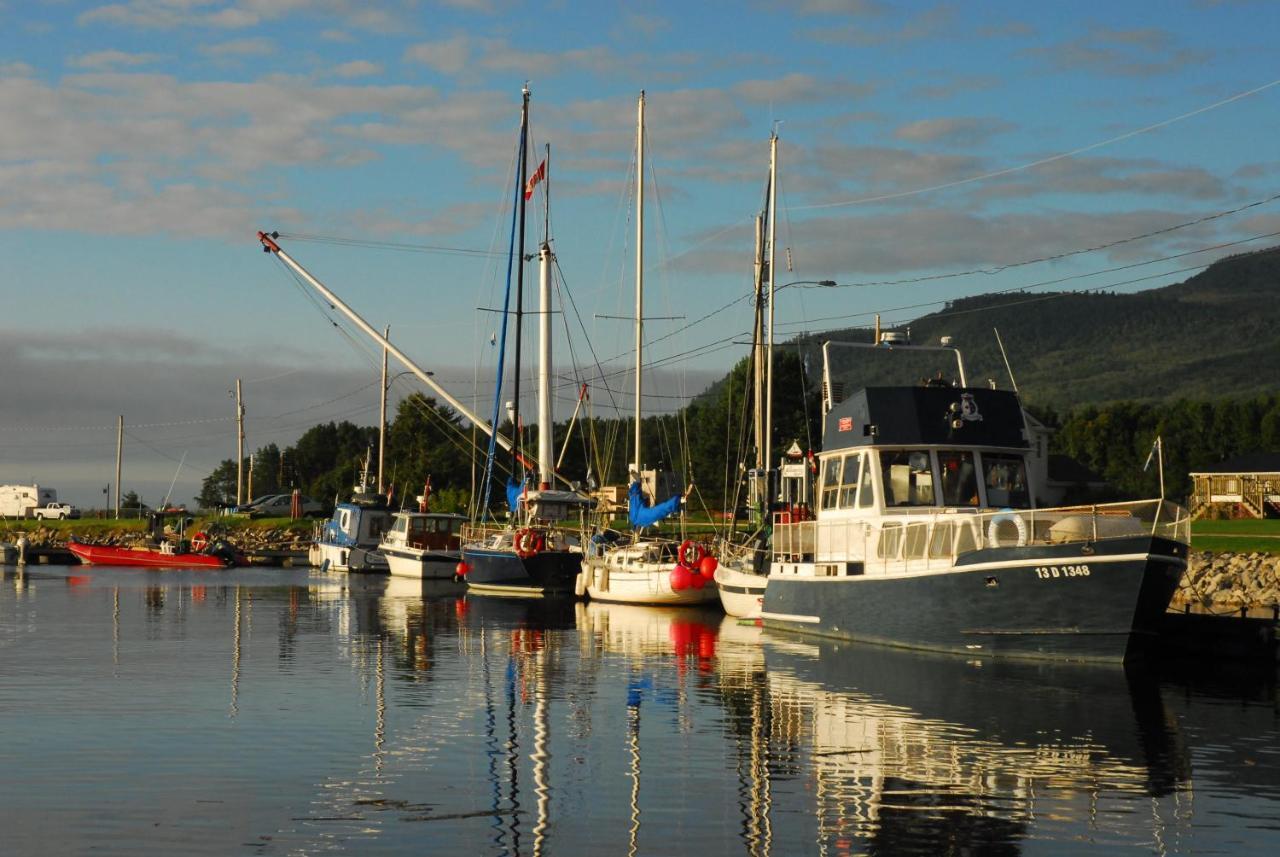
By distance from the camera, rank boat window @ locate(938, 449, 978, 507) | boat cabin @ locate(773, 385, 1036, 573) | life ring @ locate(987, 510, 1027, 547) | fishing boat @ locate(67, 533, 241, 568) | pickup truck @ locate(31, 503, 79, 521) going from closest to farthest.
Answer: life ring @ locate(987, 510, 1027, 547) < boat cabin @ locate(773, 385, 1036, 573) < boat window @ locate(938, 449, 978, 507) < fishing boat @ locate(67, 533, 241, 568) < pickup truck @ locate(31, 503, 79, 521)

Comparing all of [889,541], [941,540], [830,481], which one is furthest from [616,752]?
[830,481]

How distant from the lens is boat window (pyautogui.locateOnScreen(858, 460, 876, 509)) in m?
36.3

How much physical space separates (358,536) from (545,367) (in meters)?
29.1

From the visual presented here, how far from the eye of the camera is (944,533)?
32.7m

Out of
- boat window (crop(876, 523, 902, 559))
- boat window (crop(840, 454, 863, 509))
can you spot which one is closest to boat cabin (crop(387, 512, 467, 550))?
boat window (crop(840, 454, 863, 509))

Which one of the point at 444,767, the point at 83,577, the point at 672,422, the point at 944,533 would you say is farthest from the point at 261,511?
the point at 444,767

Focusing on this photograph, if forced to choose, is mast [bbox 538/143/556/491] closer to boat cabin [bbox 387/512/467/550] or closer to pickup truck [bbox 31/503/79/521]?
boat cabin [bbox 387/512/467/550]

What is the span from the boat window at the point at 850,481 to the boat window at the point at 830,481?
13.1 inches

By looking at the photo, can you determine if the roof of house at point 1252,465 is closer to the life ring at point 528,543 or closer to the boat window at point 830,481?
the life ring at point 528,543

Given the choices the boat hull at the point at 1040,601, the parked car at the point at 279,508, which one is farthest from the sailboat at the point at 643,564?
the parked car at the point at 279,508

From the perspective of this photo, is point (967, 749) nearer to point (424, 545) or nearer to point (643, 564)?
point (643, 564)

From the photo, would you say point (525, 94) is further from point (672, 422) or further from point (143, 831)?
point (672, 422)

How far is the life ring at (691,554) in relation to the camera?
173 feet

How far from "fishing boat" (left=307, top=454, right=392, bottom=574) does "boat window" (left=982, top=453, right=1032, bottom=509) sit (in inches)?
2147
